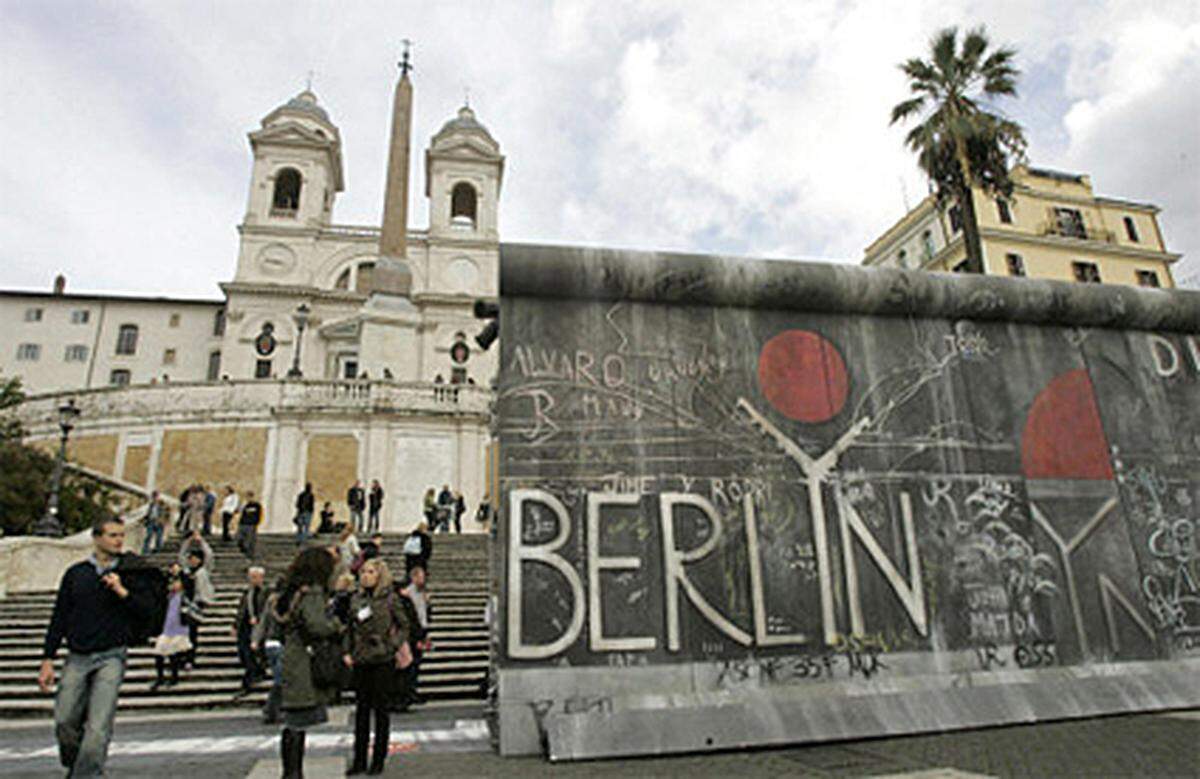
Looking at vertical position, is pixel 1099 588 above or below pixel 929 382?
below

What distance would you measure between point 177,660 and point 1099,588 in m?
10.9

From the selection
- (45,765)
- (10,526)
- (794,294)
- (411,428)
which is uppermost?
(411,428)

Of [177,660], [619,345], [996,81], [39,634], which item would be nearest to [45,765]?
[177,660]

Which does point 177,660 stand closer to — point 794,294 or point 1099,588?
point 794,294

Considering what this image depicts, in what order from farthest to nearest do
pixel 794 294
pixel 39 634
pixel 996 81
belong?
1. pixel 996 81
2. pixel 39 634
3. pixel 794 294

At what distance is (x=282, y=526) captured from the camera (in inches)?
934

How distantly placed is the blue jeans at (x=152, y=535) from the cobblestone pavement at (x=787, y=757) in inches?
392

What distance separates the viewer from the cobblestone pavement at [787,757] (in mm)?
4465

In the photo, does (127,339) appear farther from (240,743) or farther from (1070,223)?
(1070,223)

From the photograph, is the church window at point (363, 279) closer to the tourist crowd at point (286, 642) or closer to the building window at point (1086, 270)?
the building window at point (1086, 270)

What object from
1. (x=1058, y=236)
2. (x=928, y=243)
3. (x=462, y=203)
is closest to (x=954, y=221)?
(x=928, y=243)

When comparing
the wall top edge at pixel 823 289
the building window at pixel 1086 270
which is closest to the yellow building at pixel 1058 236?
the building window at pixel 1086 270

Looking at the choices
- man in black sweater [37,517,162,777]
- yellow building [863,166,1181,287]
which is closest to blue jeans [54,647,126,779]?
man in black sweater [37,517,162,777]

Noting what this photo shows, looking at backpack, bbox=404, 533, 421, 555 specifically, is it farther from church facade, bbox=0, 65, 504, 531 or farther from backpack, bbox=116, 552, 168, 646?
church facade, bbox=0, 65, 504, 531
